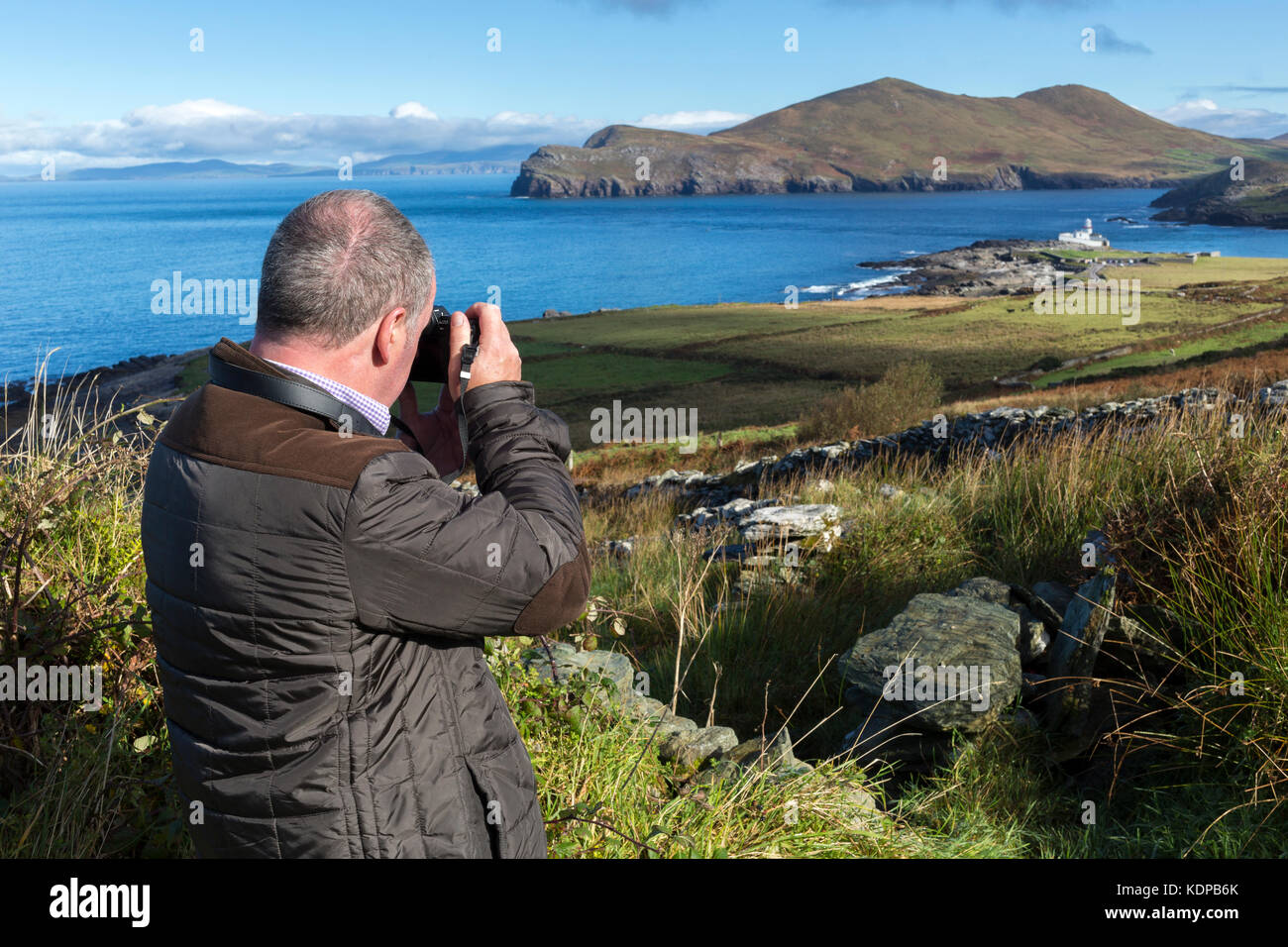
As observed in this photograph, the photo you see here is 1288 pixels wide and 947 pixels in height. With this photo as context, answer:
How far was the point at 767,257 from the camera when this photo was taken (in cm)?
12425

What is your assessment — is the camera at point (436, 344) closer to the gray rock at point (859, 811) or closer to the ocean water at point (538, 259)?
the gray rock at point (859, 811)

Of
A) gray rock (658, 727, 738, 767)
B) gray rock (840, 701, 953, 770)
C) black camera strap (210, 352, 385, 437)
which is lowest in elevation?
gray rock (840, 701, 953, 770)

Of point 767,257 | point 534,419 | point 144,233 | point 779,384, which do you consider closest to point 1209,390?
point 534,419

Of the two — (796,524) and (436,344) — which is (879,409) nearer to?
(796,524)

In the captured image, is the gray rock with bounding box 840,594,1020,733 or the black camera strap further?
the gray rock with bounding box 840,594,1020,733

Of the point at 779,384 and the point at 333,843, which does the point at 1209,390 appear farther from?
the point at 779,384

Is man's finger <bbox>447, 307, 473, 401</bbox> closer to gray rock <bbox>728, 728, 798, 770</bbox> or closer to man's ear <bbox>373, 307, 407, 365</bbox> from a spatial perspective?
man's ear <bbox>373, 307, 407, 365</bbox>

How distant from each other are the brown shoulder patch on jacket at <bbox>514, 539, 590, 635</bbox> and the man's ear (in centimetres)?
60

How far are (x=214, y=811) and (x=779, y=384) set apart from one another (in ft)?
113

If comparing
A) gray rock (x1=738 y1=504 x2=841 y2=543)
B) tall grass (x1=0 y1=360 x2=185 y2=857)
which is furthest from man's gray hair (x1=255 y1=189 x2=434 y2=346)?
gray rock (x1=738 y1=504 x2=841 y2=543)

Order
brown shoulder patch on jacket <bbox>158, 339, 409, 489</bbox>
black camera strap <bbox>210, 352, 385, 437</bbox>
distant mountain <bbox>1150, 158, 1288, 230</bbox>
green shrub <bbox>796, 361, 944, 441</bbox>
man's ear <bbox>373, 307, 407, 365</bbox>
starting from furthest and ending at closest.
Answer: distant mountain <bbox>1150, 158, 1288, 230</bbox>, green shrub <bbox>796, 361, 944, 441</bbox>, man's ear <bbox>373, 307, 407, 365</bbox>, black camera strap <bbox>210, 352, 385, 437</bbox>, brown shoulder patch on jacket <bbox>158, 339, 409, 489</bbox>

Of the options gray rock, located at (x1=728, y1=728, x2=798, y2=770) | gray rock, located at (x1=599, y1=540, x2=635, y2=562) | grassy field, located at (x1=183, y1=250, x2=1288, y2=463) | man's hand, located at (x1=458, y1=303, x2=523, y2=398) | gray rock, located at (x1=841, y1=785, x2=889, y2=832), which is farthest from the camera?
grassy field, located at (x1=183, y1=250, x2=1288, y2=463)

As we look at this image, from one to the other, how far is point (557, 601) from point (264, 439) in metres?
0.67

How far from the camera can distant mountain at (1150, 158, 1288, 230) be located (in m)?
140
